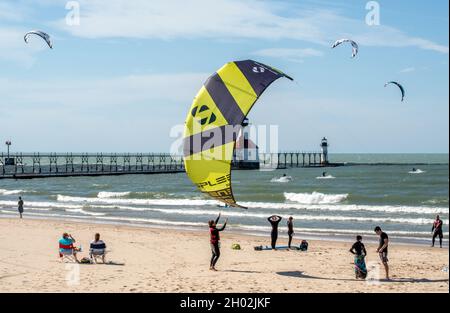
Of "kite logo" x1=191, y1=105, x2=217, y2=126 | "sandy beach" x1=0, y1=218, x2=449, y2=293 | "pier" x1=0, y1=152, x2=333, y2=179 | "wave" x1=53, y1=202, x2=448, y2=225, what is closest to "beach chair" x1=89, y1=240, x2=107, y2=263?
"sandy beach" x1=0, y1=218, x2=449, y2=293

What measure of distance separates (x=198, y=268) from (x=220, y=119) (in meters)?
4.28

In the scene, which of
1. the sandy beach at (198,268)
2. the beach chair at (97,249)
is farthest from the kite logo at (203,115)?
the beach chair at (97,249)

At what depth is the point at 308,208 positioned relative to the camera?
113ft

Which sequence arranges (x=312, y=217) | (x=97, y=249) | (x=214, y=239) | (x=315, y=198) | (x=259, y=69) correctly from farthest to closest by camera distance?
(x=315, y=198)
(x=312, y=217)
(x=97, y=249)
(x=214, y=239)
(x=259, y=69)

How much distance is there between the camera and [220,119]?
1087 centimetres

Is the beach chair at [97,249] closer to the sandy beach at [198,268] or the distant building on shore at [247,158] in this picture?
the sandy beach at [198,268]

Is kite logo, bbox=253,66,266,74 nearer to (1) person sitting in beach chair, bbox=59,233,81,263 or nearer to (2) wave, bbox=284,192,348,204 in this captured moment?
(1) person sitting in beach chair, bbox=59,233,81,263

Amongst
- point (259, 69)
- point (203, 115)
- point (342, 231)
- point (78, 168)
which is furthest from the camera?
point (78, 168)

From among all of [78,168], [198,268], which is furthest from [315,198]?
[78,168]

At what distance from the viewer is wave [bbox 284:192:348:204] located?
4444 cm

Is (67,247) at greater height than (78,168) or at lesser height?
lesser

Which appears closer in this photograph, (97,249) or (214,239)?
(214,239)

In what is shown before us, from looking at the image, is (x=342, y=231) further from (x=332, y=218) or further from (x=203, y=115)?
(x=203, y=115)

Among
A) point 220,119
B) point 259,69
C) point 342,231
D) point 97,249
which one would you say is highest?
point 259,69
